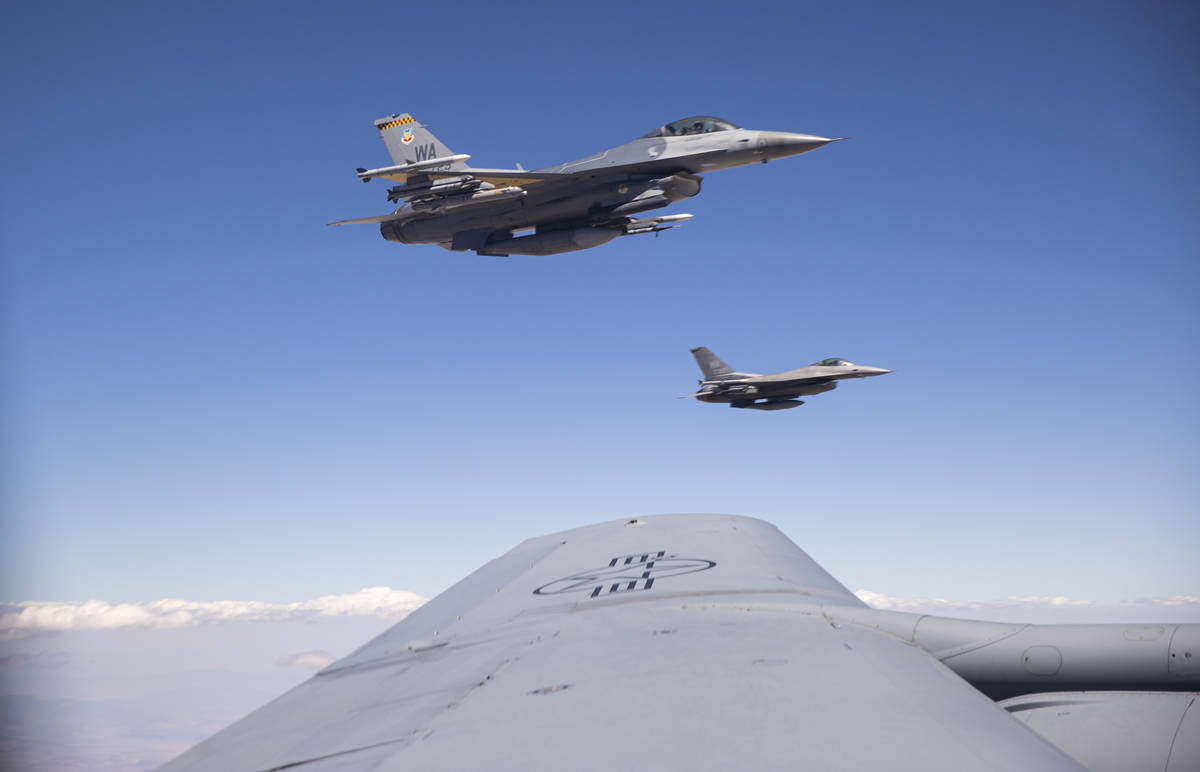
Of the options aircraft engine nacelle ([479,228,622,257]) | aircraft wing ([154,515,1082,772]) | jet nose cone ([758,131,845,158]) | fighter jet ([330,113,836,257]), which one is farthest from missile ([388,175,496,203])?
aircraft wing ([154,515,1082,772])

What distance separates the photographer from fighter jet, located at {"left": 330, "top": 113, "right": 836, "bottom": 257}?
78.6ft

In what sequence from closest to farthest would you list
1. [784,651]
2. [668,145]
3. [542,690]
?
[542,690]
[784,651]
[668,145]

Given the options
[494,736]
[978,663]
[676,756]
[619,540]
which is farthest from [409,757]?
[619,540]

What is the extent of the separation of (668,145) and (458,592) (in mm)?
19472

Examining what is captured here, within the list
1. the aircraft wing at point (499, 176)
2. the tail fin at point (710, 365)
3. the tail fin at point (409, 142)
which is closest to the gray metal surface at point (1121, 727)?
the aircraft wing at point (499, 176)

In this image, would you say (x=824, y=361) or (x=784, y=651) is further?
(x=824, y=361)

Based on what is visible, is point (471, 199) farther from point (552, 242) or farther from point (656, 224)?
point (656, 224)

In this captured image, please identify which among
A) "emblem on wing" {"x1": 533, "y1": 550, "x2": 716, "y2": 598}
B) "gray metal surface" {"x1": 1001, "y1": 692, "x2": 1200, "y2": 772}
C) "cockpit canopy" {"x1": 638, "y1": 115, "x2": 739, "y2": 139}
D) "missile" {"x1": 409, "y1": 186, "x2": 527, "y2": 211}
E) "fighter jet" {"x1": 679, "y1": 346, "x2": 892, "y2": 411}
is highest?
"cockpit canopy" {"x1": 638, "y1": 115, "x2": 739, "y2": 139}

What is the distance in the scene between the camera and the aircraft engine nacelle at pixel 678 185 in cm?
2419

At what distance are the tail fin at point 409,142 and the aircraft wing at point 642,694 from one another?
27383 millimetres

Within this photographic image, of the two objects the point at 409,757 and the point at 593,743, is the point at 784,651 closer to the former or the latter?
the point at 593,743

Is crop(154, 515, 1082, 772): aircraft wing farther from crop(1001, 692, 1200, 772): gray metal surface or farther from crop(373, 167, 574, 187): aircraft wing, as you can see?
crop(373, 167, 574, 187): aircraft wing

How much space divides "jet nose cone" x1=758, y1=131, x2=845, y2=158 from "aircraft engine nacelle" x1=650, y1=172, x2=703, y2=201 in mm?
2373

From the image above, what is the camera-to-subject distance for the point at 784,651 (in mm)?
4531
